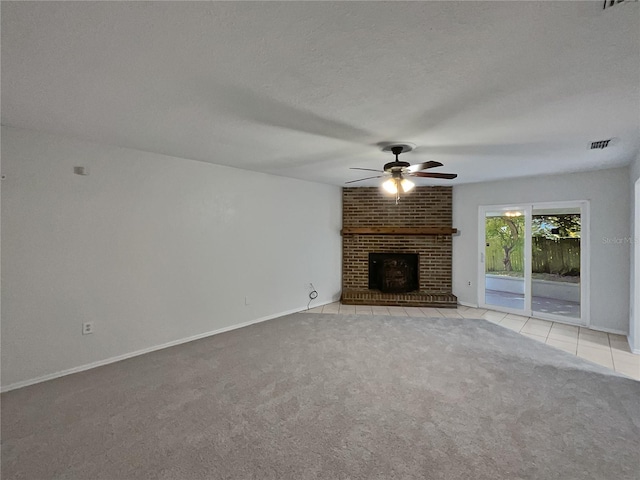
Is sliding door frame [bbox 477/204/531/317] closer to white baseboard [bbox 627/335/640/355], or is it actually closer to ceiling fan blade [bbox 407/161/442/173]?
white baseboard [bbox 627/335/640/355]

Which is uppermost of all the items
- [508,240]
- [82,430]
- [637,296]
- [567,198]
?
[567,198]

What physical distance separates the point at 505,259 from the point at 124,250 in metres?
5.89

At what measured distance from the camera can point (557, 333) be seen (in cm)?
407

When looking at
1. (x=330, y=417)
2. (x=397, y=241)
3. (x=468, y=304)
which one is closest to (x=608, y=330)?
(x=468, y=304)

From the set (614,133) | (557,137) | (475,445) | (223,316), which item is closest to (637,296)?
(614,133)

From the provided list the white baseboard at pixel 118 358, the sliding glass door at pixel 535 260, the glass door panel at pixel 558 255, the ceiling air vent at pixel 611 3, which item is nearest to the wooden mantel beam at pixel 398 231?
the sliding glass door at pixel 535 260

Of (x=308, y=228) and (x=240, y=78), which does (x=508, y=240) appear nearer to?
(x=308, y=228)

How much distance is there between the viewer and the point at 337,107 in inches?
85.4

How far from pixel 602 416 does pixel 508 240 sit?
3.49m

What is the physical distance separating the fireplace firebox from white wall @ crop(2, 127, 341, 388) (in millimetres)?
2093

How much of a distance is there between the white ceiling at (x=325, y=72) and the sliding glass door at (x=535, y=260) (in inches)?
75.4

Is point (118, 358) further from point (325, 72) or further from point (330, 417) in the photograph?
point (325, 72)

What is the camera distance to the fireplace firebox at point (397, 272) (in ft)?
19.2

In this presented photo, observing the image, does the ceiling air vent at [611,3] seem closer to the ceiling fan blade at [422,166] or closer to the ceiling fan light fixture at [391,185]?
the ceiling fan blade at [422,166]
